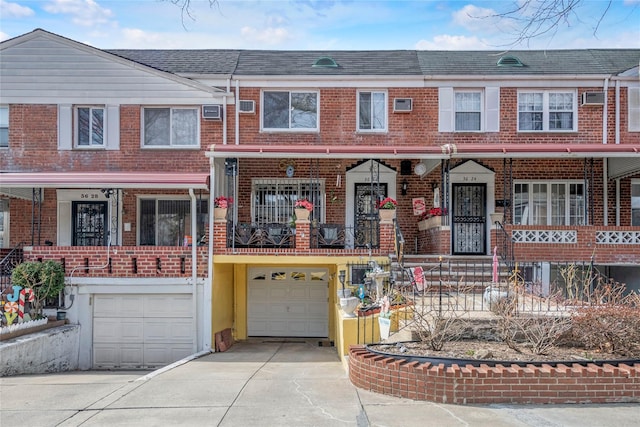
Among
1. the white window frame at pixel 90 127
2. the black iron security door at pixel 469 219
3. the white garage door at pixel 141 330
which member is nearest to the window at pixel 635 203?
the black iron security door at pixel 469 219

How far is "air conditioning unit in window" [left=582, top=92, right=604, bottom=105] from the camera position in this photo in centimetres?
1525

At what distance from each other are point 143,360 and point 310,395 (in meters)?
7.12

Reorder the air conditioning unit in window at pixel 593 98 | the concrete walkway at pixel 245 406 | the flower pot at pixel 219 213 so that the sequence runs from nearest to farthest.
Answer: the concrete walkway at pixel 245 406 < the flower pot at pixel 219 213 < the air conditioning unit in window at pixel 593 98

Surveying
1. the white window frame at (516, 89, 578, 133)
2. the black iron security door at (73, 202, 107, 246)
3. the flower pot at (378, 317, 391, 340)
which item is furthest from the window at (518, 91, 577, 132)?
the black iron security door at (73, 202, 107, 246)

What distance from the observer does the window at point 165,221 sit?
621 inches

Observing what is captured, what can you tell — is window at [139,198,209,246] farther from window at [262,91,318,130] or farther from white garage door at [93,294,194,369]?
window at [262,91,318,130]

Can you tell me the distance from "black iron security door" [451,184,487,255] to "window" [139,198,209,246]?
7.35 m

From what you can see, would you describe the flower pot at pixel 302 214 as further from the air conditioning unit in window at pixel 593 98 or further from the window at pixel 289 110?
the air conditioning unit in window at pixel 593 98

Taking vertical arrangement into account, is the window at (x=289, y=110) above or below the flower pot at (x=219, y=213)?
above

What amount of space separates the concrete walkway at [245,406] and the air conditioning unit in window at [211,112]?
7901 mm

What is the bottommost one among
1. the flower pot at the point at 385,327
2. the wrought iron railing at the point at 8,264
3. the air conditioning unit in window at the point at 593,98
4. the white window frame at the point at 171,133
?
the flower pot at the point at 385,327

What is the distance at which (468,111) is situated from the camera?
1569cm

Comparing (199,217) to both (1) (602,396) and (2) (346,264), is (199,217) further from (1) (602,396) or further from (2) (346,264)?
(1) (602,396)

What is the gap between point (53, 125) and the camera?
605 inches
